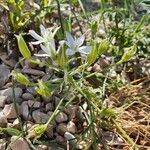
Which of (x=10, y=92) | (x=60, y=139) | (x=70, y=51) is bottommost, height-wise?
(x=60, y=139)

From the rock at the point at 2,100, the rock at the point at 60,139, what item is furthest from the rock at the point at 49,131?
the rock at the point at 2,100

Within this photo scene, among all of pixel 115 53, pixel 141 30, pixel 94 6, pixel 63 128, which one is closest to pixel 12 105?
pixel 63 128

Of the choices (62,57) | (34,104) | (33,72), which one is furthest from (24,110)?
(62,57)

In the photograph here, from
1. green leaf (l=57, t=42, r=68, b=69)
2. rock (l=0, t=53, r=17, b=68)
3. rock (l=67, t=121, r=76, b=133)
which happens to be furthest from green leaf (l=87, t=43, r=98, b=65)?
rock (l=0, t=53, r=17, b=68)

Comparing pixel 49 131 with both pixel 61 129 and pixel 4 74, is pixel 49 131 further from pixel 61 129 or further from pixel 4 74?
pixel 4 74

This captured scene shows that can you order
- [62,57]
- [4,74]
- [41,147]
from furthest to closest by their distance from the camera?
[4,74] → [41,147] → [62,57]

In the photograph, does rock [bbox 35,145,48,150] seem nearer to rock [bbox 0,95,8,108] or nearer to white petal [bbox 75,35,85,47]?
rock [bbox 0,95,8,108]

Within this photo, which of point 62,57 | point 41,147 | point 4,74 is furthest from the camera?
point 4,74
